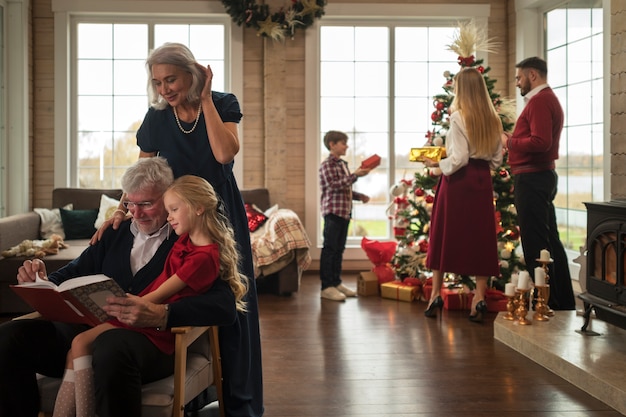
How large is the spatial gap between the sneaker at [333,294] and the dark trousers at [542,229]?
1.53 metres

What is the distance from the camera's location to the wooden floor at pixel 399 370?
3.51 m

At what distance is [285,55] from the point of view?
25.2 ft

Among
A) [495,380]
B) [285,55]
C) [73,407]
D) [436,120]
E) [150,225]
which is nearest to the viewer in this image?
[73,407]

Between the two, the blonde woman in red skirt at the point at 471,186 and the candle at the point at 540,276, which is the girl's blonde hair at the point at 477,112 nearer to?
the blonde woman in red skirt at the point at 471,186

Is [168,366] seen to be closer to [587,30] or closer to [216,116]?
[216,116]

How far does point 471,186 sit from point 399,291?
1301mm

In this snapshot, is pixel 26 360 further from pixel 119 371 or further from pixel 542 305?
pixel 542 305

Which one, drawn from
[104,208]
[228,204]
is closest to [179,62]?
[228,204]

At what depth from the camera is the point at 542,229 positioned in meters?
5.33

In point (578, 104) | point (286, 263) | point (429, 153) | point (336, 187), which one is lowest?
point (286, 263)

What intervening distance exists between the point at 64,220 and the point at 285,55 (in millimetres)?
2549

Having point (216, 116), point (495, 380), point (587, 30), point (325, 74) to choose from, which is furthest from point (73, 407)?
point (325, 74)

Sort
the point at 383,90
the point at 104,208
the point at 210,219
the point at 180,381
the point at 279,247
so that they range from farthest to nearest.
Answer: the point at 383,90, the point at 104,208, the point at 279,247, the point at 210,219, the point at 180,381

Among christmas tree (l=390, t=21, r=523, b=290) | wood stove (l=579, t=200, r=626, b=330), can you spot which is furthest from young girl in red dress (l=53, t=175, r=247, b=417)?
christmas tree (l=390, t=21, r=523, b=290)
